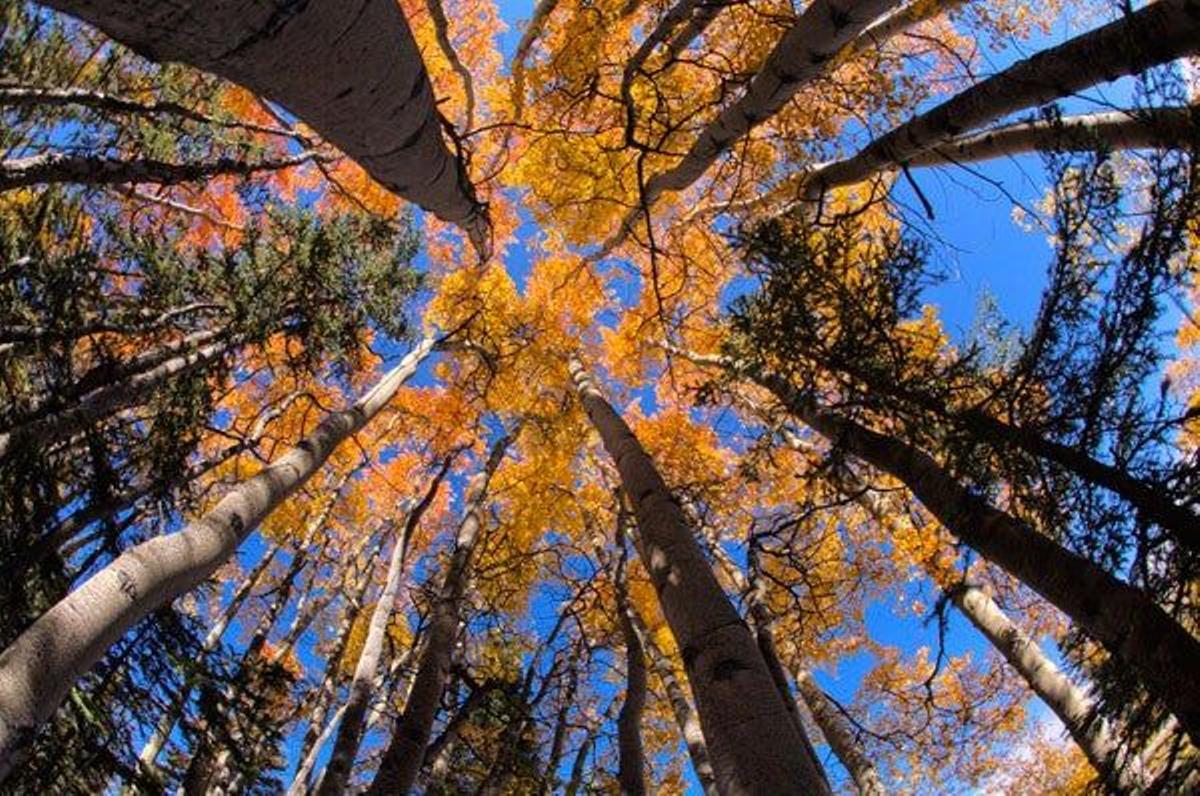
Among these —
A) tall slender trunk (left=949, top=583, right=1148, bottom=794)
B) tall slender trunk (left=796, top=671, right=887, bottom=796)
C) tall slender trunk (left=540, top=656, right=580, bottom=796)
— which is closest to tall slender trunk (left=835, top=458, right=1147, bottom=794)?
tall slender trunk (left=949, top=583, right=1148, bottom=794)

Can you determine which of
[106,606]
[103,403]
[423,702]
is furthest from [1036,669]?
[103,403]

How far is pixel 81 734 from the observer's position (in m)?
3.52

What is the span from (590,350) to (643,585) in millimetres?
5016

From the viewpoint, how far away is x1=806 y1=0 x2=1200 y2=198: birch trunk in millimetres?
3047

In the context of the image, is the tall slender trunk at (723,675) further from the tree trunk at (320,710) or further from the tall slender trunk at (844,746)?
the tree trunk at (320,710)

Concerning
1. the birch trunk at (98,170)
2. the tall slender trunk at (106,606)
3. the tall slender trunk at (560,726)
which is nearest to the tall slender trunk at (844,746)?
the tall slender trunk at (560,726)

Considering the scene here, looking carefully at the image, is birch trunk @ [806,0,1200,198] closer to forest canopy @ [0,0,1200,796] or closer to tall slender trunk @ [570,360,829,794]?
forest canopy @ [0,0,1200,796]

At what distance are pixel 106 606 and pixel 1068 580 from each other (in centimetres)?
357

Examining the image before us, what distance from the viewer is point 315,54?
61.6 inches

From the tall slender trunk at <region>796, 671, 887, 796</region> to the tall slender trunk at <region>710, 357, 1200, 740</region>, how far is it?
304 cm

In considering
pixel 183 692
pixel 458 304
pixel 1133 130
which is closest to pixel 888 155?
pixel 1133 130

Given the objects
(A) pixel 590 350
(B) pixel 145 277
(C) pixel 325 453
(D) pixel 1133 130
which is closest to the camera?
Answer: (D) pixel 1133 130

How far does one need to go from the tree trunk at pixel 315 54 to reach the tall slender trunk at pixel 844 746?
222 inches

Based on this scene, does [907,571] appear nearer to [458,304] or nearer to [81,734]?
[458,304]
